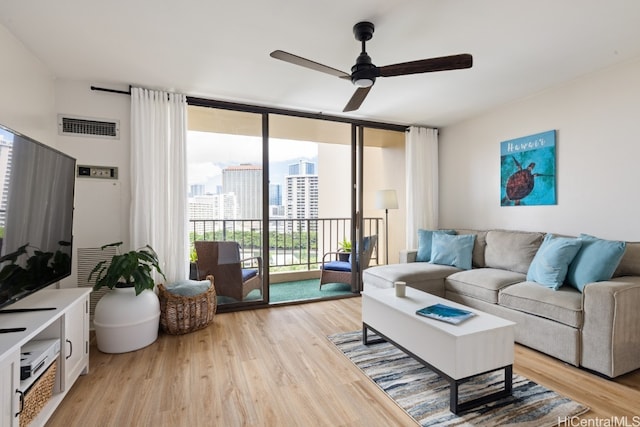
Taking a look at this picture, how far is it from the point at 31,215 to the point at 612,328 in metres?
3.66

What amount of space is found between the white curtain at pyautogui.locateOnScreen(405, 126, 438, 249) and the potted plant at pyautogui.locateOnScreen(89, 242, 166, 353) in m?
3.43

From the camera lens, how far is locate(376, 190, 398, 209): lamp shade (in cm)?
434

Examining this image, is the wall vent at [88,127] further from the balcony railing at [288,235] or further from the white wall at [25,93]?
the balcony railing at [288,235]

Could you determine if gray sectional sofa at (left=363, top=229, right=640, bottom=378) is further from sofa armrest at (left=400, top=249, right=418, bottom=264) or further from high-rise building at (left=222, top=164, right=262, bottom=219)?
high-rise building at (left=222, top=164, right=262, bottom=219)

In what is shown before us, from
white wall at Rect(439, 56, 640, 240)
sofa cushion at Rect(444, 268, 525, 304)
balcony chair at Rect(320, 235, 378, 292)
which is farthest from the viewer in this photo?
balcony chair at Rect(320, 235, 378, 292)

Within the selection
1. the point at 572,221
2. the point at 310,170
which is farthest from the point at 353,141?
the point at 572,221

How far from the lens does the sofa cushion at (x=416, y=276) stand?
3.36 meters

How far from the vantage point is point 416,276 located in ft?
11.1

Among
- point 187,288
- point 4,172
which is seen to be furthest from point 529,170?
point 4,172

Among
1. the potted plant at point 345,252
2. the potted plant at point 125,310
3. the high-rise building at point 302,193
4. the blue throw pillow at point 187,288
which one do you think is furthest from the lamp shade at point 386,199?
the potted plant at point 125,310

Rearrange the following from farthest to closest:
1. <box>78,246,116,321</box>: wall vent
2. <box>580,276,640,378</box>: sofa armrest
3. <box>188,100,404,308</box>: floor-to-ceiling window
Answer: <box>188,100,404,308</box>: floor-to-ceiling window, <box>78,246,116,321</box>: wall vent, <box>580,276,640,378</box>: sofa armrest

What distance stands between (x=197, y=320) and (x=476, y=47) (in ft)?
11.2

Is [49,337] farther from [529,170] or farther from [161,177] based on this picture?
[529,170]

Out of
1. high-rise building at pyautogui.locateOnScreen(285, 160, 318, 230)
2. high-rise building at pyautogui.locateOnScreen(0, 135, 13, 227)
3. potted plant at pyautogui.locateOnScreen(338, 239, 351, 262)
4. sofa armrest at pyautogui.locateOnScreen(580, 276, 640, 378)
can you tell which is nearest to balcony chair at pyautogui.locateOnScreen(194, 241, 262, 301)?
high-rise building at pyautogui.locateOnScreen(285, 160, 318, 230)
